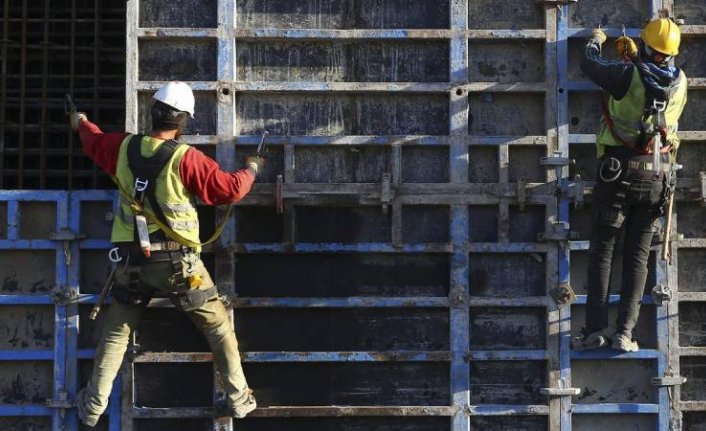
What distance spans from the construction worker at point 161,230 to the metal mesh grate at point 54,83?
47.0 inches

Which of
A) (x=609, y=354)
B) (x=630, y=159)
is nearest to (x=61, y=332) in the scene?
(x=609, y=354)

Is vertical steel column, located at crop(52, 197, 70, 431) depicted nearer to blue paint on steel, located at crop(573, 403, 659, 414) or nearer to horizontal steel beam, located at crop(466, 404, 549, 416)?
horizontal steel beam, located at crop(466, 404, 549, 416)

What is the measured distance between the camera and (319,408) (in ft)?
23.9

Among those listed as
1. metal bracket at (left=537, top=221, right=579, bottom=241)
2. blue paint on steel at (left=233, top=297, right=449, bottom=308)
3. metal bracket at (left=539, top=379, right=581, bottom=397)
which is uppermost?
metal bracket at (left=537, top=221, right=579, bottom=241)

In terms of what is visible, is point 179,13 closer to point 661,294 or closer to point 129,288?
point 129,288

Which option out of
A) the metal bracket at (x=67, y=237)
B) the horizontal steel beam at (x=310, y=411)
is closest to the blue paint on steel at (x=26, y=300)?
the metal bracket at (x=67, y=237)

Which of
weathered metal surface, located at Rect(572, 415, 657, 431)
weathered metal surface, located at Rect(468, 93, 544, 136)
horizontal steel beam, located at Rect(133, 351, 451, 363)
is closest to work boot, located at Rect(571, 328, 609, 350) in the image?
weathered metal surface, located at Rect(572, 415, 657, 431)

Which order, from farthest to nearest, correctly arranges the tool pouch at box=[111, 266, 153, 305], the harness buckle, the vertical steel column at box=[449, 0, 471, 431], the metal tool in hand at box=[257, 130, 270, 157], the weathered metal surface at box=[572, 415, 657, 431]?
1. the weathered metal surface at box=[572, 415, 657, 431]
2. the vertical steel column at box=[449, 0, 471, 431]
3. the metal tool in hand at box=[257, 130, 270, 157]
4. the tool pouch at box=[111, 266, 153, 305]
5. the harness buckle

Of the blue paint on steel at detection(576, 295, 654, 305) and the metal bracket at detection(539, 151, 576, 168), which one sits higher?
the metal bracket at detection(539, 151, 576, 168)

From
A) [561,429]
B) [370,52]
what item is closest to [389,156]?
[370,52]

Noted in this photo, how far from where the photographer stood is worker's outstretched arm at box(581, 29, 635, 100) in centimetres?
698

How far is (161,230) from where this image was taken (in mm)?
6758

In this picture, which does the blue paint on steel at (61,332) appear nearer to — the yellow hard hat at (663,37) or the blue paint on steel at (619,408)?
the blue paint on steel at (619,408)

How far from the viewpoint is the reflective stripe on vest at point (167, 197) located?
6.64m
